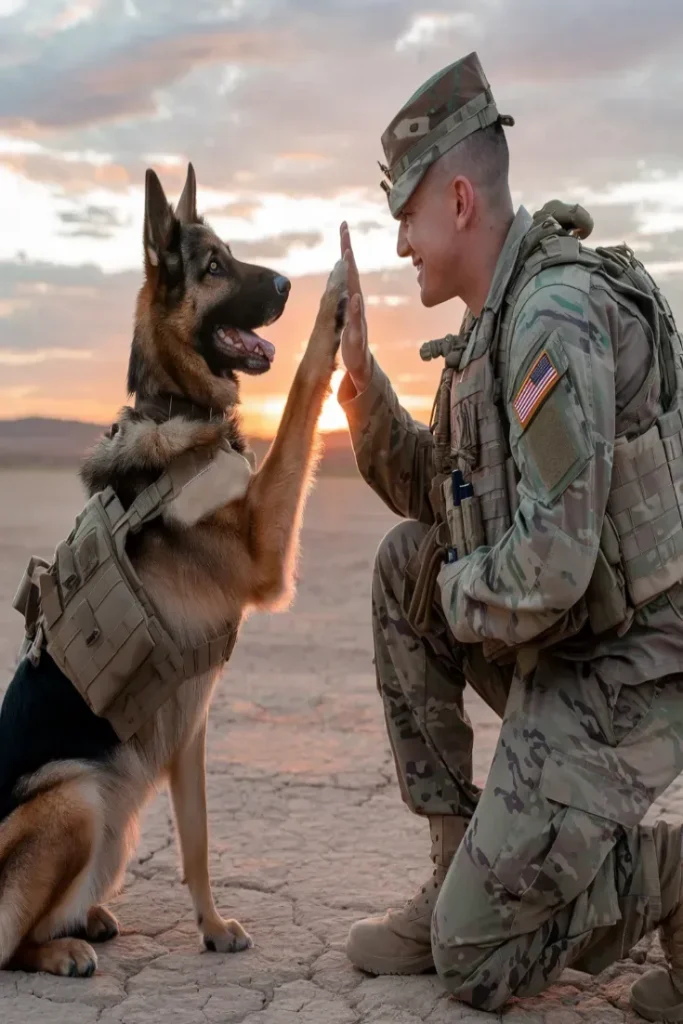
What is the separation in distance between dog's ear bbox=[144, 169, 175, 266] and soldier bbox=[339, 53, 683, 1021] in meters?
0.76

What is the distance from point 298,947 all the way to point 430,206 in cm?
207

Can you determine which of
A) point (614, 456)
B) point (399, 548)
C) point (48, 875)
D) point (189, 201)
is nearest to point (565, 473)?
point (614, 456)

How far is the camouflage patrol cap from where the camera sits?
109 inches

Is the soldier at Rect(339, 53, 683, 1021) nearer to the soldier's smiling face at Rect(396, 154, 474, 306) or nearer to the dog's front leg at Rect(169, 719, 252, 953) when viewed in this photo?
the soldier's smiling face at Rect(396, 154, 474, 306)

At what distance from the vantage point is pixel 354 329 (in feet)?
10.3

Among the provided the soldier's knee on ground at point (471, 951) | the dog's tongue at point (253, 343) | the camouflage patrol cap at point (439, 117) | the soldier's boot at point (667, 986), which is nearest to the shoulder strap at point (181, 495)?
the dog's tongue at point (253, 343)

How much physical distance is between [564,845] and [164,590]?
1310 millimetres

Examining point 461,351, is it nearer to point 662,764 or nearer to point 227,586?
point 227,586

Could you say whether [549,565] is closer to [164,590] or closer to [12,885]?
[164,590]

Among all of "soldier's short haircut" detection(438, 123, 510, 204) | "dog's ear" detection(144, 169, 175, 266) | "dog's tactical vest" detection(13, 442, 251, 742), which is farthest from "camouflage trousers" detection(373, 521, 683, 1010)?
"dog's ear" detection(144, 169, 175, 266)

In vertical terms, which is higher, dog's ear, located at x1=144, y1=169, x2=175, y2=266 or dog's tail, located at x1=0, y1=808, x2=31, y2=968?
dog's ear, located at x1=144, y1=169, x2=175, y2=266

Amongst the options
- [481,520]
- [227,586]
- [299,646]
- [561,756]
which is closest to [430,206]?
[481,520]

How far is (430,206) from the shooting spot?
9.30 ft

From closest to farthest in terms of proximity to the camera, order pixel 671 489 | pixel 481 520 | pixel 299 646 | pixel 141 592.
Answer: pixel 671 489
pixel 481 520
pixel 141 592
pixel 299 646
